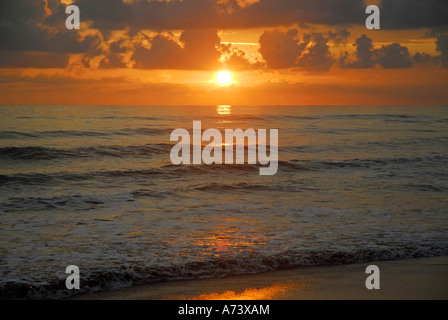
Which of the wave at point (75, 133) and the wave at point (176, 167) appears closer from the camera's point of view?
the wave at point (176, 167)

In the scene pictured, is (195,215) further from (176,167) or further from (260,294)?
(176,167)

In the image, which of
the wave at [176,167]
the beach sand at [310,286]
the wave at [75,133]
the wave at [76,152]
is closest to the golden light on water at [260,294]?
the beach sand at [310,286]

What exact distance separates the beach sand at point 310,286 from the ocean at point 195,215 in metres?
0.38

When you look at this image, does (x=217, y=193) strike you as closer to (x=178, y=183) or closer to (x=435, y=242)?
(x=178, y=183)

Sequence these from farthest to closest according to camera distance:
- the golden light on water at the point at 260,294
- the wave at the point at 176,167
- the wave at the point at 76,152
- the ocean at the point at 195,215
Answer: the wave at the point at 76,152
the wave at the point at 176,167
the ocean at the point at 195,215
the golden light on water at the point at 260,294

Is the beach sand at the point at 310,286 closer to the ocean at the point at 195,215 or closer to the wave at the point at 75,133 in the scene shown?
the ocean at the point at 195,215

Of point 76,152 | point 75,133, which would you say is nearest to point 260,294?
point 76,152

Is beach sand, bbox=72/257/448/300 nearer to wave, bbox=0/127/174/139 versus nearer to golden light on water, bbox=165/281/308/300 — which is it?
golden light on water, bbox=165/281/308/300

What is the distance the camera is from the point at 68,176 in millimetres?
22531

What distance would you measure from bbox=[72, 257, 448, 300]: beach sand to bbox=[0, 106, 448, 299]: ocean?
1.24ft

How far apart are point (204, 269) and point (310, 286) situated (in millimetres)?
2196

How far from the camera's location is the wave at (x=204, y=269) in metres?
8.66
